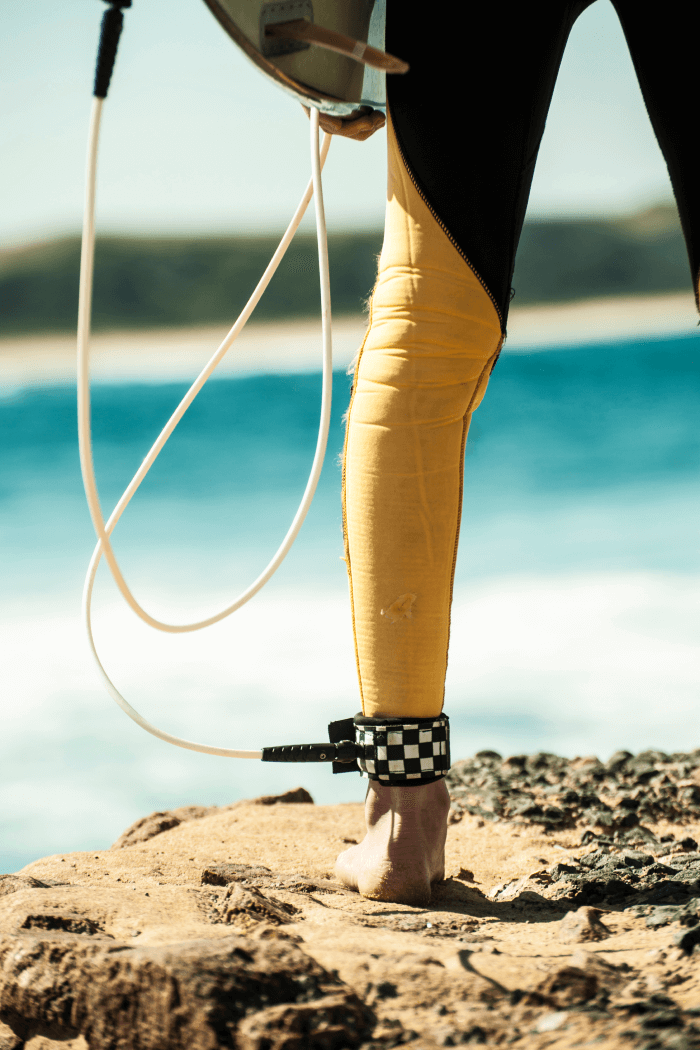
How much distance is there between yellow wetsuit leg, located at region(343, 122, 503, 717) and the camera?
1.03 metres

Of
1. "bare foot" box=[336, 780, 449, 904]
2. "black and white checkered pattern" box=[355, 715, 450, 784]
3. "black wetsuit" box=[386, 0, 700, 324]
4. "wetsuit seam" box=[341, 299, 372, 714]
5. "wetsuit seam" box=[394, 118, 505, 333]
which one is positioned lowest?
"bare foot" box=[336, 780, 449, 904]

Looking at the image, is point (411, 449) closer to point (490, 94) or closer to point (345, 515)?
point (345, 515)

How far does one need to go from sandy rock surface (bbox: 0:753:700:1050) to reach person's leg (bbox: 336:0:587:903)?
159mm

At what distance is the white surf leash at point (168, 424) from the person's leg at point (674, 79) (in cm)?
37

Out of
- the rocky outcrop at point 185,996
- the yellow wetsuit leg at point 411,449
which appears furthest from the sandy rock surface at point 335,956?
the yellow wetsuit leg at point 411,449

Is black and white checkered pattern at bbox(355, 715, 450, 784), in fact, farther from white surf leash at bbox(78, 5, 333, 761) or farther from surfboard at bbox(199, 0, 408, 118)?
surfboard at bbox(199, 0, 408, 118)

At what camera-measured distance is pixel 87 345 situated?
949 mm

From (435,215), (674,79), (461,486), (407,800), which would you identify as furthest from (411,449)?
(674,79)

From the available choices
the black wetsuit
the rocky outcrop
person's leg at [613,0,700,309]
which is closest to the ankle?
the rocky outcrop

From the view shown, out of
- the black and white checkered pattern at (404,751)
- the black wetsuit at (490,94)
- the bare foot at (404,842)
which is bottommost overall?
the bare foot at (404,842)

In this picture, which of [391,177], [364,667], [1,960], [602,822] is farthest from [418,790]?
[391,177]

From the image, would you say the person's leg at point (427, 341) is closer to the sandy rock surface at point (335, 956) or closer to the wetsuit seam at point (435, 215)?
the wetsuit seam at point (435, 215)

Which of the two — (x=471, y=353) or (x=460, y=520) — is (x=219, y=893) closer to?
(x=460, y=520)

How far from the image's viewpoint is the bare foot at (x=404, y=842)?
1035mm
